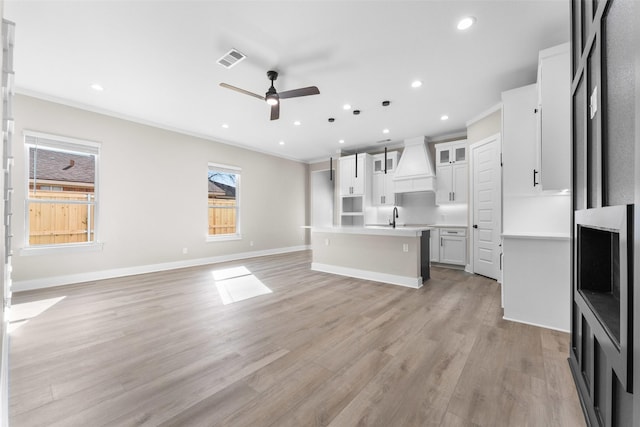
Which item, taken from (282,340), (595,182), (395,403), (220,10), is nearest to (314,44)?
(220,10)

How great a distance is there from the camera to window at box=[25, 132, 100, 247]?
13.0 ft

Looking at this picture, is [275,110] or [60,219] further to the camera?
[60,219]

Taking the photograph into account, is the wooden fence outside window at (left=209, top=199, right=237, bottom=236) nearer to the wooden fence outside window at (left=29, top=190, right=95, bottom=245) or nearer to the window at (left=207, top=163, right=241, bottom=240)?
the window at (left=207, top=163, right=241, bottom=240)

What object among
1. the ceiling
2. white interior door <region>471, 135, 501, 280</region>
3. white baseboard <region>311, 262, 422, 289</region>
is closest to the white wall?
the ceiling

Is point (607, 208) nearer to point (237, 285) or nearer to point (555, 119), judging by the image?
point (555, 119)

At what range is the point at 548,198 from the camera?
2992 millimetres

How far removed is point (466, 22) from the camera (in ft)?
8.05

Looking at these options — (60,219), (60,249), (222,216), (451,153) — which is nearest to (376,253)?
(451,153)

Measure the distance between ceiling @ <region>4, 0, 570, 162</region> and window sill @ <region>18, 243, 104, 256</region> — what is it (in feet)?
7.61

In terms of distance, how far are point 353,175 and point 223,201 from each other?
3512mm

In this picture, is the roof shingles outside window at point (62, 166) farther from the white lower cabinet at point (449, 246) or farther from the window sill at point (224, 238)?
the white lower cabinet at point (449, 246)

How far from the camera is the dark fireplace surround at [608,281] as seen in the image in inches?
30.6

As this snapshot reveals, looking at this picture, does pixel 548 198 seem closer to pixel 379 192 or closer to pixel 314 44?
pixel 314 44

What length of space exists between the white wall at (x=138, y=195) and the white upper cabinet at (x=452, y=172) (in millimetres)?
4655
